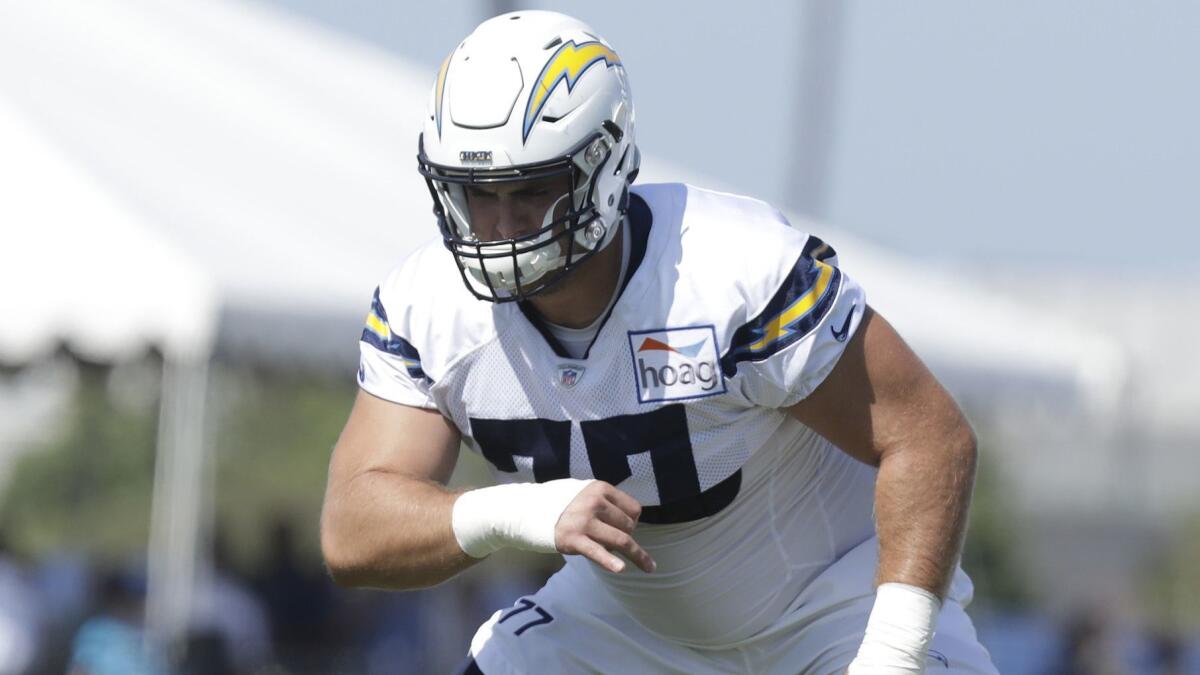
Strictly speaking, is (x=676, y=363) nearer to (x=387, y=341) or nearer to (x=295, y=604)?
(x=387, y=341)

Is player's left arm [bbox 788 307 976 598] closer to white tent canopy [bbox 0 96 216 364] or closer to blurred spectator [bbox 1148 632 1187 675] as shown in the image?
white tent canopy [bbox 0 96 216 364]

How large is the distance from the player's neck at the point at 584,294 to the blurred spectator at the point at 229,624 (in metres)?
6.02

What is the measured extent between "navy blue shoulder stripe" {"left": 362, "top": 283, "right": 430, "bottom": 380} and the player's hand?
0.63m

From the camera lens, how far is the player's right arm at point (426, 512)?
3195mm

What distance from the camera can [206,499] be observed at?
1180 centimetres

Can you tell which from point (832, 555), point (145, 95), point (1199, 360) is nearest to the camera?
point (832, 555)

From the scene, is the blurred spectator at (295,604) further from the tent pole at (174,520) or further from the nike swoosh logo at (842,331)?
the nike swoosh logo at (842,331)

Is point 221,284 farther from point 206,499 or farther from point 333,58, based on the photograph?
point 333,58

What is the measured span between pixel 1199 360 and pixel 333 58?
2891cm

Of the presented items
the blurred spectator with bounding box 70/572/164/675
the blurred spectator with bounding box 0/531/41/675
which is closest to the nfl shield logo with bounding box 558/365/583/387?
the blurred spectator with bounding box 70/572/164/675

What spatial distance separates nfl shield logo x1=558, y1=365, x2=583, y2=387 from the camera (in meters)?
3.62

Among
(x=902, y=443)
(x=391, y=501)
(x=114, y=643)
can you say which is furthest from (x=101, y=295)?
(x=902, y=443)

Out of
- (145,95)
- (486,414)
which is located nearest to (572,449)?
(486,414)

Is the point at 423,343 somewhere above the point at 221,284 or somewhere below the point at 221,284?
above
